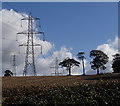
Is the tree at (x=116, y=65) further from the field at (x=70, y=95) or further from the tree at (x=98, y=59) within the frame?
the field at (x=70, y=95)

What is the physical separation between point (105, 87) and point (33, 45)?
22610 mm

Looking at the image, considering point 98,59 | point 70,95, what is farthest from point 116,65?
point 70,95

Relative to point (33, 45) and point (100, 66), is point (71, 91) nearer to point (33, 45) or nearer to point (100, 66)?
point (33, 45)

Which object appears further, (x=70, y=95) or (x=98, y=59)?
(x=98, y=59)

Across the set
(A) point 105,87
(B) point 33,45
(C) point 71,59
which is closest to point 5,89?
(A) point 105,87

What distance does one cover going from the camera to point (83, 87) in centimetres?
2412

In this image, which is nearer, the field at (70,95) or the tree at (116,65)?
the field at (70,95)

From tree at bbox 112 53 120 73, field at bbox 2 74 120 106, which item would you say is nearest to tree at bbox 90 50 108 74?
tree at bbox 112 53 120 73

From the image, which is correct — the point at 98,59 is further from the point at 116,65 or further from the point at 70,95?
the point at 70,95

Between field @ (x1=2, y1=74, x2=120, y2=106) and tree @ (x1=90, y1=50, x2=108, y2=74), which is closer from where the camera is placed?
field @ (x1=2, y1=74, x2=120, y2=106)

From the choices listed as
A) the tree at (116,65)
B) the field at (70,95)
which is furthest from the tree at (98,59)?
the field at (70,95)

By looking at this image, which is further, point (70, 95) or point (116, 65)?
point (116, 65)

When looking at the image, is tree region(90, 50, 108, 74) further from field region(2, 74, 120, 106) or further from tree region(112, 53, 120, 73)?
field region(2, 74, 120, 106)

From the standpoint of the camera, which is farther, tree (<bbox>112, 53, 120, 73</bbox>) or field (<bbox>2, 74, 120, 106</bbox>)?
tree (<bbox>112, 53, 120, 73</bbox>)
